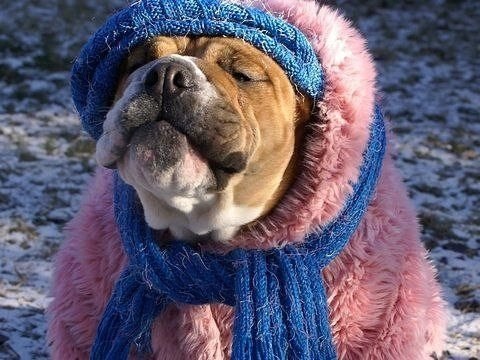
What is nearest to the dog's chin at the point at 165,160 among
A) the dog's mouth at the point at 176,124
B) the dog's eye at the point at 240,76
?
the dog's mouth at the point at 176,124

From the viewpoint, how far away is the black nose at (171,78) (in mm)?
1617

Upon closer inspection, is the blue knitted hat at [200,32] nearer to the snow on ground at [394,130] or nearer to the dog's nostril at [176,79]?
the dog's nostril at [176,79]

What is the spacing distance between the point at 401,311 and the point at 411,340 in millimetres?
70

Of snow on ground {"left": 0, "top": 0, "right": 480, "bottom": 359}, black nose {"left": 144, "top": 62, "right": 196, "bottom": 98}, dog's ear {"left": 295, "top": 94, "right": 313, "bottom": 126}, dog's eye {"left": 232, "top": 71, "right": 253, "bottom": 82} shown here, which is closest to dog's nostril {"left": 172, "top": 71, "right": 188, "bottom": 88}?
black nose {"left": 144, "top": 62, "right": 196, "bottom": 98}

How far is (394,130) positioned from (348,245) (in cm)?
263

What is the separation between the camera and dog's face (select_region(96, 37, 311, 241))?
163 cm

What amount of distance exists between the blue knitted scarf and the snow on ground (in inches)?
36.4

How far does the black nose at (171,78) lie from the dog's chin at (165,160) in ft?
0.21

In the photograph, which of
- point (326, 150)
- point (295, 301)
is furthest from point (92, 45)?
point (295, 301)

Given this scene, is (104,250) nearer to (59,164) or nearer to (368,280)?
(368,280)

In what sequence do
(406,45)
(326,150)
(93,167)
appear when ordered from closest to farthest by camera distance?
1. (326,150)
2. (93,167)
3. (406,45)

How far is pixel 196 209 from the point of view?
1.82 metres

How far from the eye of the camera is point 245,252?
189cm

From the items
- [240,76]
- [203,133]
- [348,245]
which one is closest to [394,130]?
[348,245]
